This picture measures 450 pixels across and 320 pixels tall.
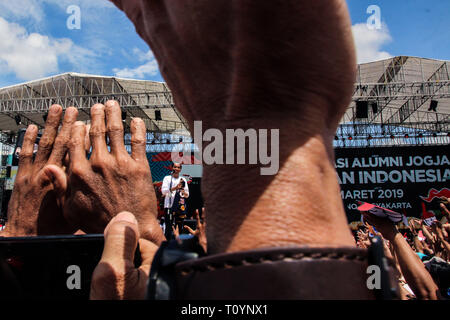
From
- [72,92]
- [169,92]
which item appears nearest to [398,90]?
[169,92]

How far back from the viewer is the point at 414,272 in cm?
186

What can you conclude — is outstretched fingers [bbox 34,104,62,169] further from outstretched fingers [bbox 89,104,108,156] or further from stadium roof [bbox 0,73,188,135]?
stadium roof [bbox 0,73,188,135]

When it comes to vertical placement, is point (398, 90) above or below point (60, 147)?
above

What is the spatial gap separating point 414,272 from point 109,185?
1.87 meters

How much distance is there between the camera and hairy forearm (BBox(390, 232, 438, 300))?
1.82 m

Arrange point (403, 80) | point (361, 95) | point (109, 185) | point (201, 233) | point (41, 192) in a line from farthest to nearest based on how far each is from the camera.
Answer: point (403, 80)
point (361, 95)
point (201, 233)
point (41, 192)
point (109, 185)

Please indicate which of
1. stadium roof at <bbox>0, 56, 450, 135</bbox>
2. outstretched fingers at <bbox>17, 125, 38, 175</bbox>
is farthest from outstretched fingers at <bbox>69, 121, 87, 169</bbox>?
stadium roof at <bbox>0, 56, 450, 135</bbox>

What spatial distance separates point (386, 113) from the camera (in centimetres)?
1950

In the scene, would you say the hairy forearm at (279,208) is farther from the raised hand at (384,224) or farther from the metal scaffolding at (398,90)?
the metal scaffolding at (398,90)

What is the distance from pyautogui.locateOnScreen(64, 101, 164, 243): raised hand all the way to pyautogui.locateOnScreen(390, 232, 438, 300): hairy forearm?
57.2 inches

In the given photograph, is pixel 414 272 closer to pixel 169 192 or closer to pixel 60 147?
pixel 60 147

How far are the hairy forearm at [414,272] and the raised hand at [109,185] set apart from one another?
4.77 feet

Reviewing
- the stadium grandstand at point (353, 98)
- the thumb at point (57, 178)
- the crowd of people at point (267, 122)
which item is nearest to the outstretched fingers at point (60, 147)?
the thumb at point (57, 178)
